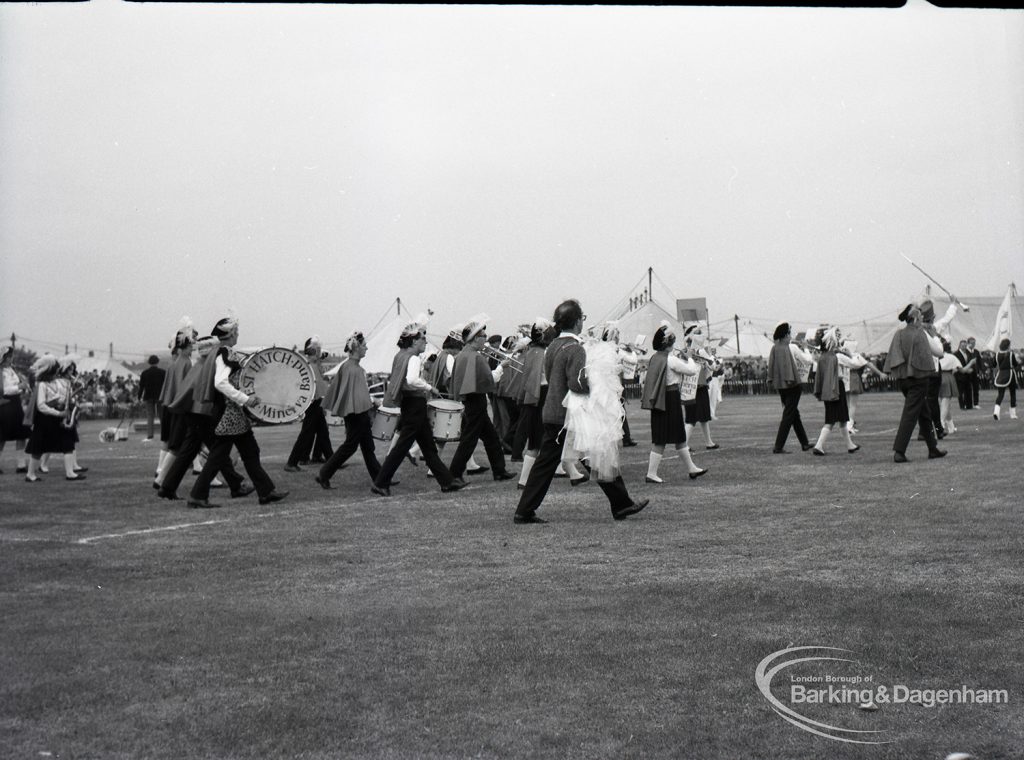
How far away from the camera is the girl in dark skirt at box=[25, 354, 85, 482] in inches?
619

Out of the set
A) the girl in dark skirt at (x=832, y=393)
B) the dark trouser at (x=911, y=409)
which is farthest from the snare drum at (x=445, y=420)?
the dark trouser at (x=911, y=409)

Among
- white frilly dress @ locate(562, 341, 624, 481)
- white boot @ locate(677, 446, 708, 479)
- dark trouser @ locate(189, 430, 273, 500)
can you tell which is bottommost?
white boot @ locate(677, 446, 708, 479)

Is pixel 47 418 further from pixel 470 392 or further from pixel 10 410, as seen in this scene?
pixel 470 392

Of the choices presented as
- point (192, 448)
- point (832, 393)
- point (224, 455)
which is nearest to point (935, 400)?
point (832, 393)

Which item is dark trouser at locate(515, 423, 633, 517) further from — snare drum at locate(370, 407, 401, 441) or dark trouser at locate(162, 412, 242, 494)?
snare drum at locate(370, 407, 401, 441)

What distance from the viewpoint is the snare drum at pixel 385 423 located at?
545 inches

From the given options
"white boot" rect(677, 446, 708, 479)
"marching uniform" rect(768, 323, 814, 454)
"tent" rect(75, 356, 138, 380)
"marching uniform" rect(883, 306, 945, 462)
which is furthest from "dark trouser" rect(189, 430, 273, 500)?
"tent" rect(75, 356, 138, 380)

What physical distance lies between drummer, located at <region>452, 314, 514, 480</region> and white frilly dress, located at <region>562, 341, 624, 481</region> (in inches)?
150

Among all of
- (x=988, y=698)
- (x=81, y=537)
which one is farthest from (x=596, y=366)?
(x=988, y=698)

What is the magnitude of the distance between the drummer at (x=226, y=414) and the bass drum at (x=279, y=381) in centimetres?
39

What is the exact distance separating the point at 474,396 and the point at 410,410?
4.55 feet

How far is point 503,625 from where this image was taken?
6285 mm

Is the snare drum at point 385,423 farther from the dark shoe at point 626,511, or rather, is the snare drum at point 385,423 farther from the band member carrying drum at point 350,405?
the dark shoe at point 626,511

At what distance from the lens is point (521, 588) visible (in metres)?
7.25
